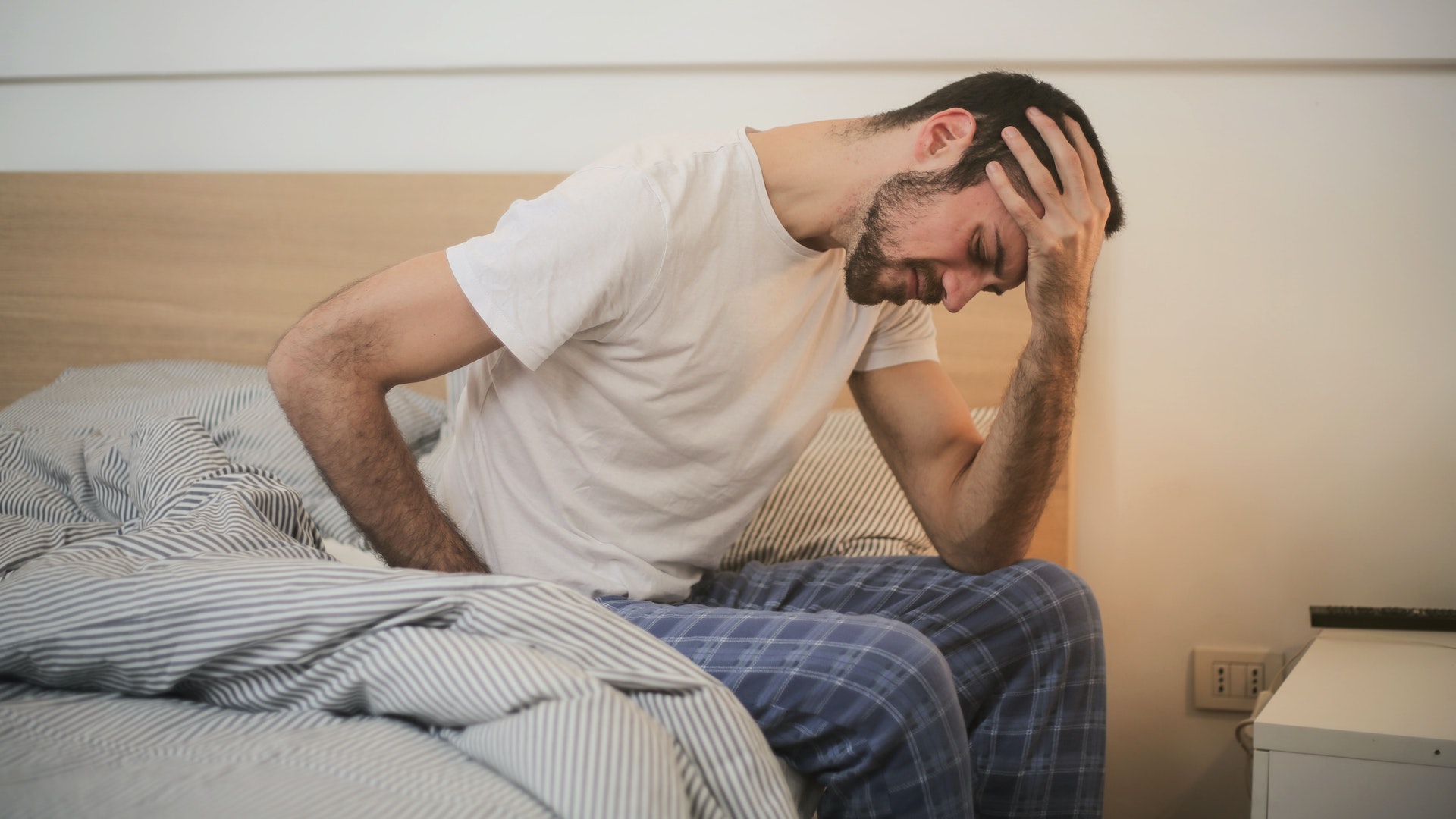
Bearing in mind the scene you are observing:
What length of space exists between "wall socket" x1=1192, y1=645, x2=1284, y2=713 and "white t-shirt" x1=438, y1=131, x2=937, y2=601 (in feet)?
3.22

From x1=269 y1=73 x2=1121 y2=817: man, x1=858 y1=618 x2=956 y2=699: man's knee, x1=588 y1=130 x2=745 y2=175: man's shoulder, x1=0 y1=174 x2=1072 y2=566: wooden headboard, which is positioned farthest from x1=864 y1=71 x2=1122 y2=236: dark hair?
x1=0 y1=174 x2=1072 y2=566: wooden headboard

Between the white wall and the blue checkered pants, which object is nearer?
the blue checkered pants

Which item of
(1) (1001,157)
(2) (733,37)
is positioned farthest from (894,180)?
(2) (733,37)

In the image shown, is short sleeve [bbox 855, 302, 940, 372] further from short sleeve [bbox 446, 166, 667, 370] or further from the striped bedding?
the striped bedding

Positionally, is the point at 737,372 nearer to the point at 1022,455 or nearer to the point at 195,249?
the point at 1022,455

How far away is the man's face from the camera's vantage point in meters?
1.06

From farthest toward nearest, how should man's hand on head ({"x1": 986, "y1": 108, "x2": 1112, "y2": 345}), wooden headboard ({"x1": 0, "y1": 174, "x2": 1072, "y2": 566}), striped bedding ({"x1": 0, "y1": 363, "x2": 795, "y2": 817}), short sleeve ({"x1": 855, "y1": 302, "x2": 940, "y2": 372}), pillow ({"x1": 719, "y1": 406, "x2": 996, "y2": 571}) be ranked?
wooden headboard ({"x1": 0, "y1": 174, "x2": 1072, "y2": 566})
pillow ({"x1": 719, "y1": 406, "x2": 996, "y2": 571})
short sleeve ({"x1": 855, "y1": 302, "x2": 940, "y2": 372})
man's hand on head ({"x1": 986, "y1": 108, "x2": 1112, "y2": 345})
striped bedding ({"x1": 0, "y1": 363, "x2": 795, "y2": 817})

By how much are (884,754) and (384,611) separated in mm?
395

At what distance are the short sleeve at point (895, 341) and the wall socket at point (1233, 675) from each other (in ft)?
2.84

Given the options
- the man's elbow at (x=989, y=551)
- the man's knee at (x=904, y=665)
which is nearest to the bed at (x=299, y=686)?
the man's knee at (x=904, y=665)

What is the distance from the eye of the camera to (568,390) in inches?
41.5

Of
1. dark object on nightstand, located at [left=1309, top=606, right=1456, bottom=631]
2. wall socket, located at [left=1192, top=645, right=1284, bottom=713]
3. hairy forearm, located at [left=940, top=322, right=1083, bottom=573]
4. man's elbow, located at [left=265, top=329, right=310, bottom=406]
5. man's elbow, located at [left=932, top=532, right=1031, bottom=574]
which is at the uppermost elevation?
man's elbow, located at [left=265, top=329, right=310, bottom=406]

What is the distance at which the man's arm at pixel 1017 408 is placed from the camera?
3.46ft

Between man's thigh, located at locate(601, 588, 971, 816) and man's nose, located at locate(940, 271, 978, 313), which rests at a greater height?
man's nose, located at locate(940, 271, 978, 313)
